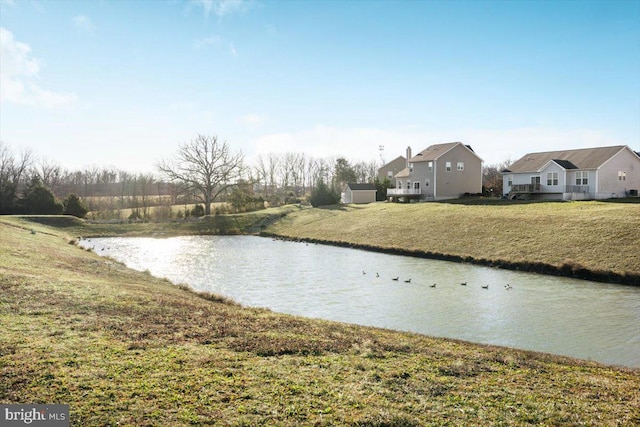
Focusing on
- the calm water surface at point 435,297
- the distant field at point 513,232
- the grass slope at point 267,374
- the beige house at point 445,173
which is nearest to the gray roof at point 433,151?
the beige house at point 445,173

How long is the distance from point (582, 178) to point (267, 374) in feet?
146

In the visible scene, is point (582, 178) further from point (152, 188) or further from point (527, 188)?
point (152, 188)

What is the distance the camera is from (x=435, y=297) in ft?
55.2

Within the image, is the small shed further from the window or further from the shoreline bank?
the shoreline bank

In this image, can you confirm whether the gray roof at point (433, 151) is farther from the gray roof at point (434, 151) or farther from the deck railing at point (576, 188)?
the deck railing at point (576, 188)

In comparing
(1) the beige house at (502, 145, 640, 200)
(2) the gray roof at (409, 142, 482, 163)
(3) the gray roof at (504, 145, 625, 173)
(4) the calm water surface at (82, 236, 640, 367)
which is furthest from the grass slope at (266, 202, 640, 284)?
(2) the gray roof at (409, 142, 482, 163)

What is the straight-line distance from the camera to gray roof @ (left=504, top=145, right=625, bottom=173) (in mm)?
41688

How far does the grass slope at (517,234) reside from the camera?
22.2 meters

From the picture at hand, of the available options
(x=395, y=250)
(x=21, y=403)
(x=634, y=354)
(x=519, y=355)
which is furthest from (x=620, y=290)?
(x=21, y=403)

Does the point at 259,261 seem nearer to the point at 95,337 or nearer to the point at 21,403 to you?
the point at 95,337

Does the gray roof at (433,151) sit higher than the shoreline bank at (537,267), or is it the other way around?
the gray roof at (433,151)

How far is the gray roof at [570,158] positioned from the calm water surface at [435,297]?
25488 mm

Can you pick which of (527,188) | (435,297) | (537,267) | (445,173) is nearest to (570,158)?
(527,188)

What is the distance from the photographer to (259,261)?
1059 inches
